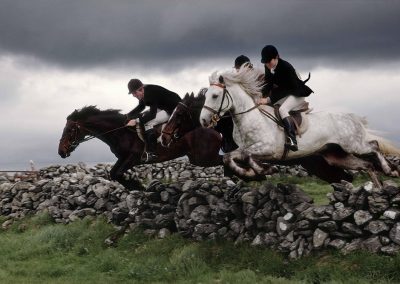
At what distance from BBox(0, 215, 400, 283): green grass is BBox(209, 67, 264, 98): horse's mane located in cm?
283

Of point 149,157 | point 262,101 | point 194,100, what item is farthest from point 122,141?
point 262,101

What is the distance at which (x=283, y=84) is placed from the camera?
34.9ft

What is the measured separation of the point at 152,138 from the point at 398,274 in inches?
260

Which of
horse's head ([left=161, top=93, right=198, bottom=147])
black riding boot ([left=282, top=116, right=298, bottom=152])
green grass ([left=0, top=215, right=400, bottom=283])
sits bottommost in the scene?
green grass ([left=0, top=215, right=400, bottom=283])

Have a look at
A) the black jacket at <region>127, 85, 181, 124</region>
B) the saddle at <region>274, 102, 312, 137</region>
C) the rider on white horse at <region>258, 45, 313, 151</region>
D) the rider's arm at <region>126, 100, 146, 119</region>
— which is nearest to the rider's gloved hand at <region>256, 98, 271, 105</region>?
the rider on white horse at <region>258, 45, 313, 151</region>

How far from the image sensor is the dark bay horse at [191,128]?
1138 centimetres

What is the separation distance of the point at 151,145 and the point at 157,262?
3.37 metres

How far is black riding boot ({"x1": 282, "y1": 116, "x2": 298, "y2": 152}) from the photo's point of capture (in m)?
10.0

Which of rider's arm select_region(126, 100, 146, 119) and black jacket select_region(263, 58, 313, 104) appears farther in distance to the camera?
rider's arm select_region(126, 100, 146, 119)

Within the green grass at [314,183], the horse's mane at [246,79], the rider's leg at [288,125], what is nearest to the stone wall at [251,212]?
the rider's leg at [288,125]

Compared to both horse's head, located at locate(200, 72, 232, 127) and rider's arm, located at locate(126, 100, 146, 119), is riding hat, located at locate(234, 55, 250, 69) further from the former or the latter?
rider's arm, located at locate(126, 100, 146, 119)

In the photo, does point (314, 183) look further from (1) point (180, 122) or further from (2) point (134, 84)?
(1) point (180, 122)

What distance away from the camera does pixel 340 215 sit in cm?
939

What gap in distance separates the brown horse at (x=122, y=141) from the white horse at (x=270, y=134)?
7.89 ft
